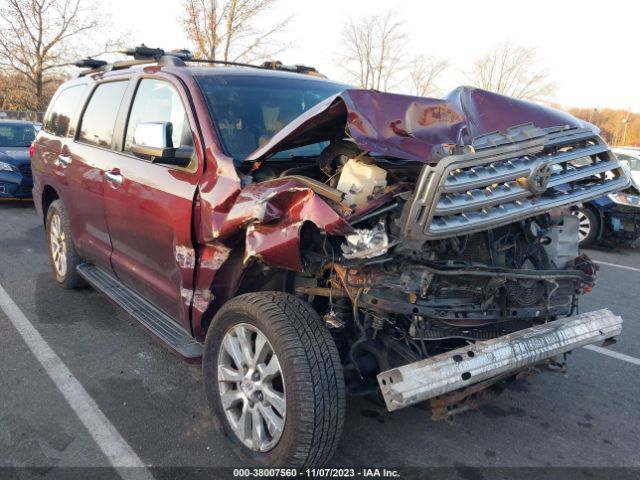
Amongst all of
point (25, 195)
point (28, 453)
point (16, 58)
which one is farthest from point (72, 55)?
point (28, 453)

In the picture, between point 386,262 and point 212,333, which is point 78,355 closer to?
point 212,333

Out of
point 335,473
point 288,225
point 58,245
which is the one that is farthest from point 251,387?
point 58,245

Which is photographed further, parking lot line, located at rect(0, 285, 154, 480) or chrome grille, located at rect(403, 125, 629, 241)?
parking lot line, located at rect(0, 285, 154, 480)

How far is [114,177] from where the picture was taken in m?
3.78

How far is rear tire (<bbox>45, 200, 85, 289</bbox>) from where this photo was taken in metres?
4.91

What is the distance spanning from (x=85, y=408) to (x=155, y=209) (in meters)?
1.28

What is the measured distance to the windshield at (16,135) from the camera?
35.6 feet

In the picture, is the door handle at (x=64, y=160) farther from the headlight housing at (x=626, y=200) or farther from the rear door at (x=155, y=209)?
the headlight housing at (x=626, y=200)

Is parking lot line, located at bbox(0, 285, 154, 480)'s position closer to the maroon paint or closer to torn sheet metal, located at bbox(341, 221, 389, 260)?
the maroon paint

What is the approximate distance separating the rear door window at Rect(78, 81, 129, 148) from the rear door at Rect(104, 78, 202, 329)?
9.4 inches

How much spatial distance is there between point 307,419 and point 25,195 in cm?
942

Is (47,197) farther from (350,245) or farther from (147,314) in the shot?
(350,245)

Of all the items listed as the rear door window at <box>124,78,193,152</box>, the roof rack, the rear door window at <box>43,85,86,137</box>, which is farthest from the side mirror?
the rear door window at <box>43,85,86,137</box>

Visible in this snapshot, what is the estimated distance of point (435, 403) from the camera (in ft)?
8.29
